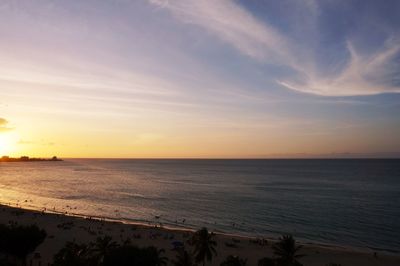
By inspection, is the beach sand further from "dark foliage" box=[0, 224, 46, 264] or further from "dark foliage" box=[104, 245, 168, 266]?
"dark foliage" box=[104, 245, 168, 266]

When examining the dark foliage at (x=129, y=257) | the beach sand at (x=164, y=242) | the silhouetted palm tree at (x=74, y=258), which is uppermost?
the dark foliage at (x=129, y=257)

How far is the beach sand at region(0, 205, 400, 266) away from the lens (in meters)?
47.3

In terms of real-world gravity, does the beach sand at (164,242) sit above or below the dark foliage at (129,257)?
below

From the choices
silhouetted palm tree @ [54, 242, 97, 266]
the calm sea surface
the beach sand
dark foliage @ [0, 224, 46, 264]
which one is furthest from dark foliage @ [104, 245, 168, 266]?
the calm sea surface

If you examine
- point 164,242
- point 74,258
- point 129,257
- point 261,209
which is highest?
point 129,257

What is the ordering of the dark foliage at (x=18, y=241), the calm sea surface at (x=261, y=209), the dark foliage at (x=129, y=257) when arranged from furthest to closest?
1. the calm sea surface at (x=261, y=209)
2. the dark foliage at (x=18, y=241)
3. the dark foliage at (x=129, y=257)

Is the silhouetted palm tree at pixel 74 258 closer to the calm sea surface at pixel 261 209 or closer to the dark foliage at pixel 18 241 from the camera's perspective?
the dark foliage at pixel 18 241

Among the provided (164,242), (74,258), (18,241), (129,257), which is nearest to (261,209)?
(164,242)

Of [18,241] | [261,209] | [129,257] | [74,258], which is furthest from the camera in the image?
[261,209]

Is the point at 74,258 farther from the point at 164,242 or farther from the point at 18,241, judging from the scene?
the point at 164,242

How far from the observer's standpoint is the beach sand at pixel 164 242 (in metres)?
47.3

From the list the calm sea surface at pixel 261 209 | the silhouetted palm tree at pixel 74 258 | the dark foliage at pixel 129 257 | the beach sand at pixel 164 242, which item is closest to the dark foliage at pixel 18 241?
the beach sand at pixel 164 242

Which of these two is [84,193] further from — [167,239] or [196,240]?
[196,240]

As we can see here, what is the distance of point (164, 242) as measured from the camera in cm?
5341
